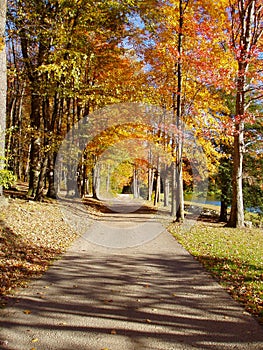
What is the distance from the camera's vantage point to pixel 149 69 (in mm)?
17953

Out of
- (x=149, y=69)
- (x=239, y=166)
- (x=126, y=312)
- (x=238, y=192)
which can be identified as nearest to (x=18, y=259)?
(x=126, y=312)

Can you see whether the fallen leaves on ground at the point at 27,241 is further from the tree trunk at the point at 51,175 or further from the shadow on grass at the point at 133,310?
the tree trunk at the point at 51,175

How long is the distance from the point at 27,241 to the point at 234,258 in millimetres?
5569

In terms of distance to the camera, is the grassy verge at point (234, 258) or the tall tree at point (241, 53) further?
the tall tree at point (241, 53)

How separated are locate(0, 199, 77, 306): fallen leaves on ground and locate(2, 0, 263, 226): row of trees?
9.42 feet

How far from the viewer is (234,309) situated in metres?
4.96

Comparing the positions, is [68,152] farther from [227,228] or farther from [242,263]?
[242,263]

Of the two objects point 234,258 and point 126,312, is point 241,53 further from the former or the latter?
point 126,312

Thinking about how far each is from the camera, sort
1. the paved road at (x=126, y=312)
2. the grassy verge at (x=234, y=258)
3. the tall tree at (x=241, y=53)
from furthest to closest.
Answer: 1. the tall tree at (x=241, y=53)
2. the grassy verge at (x=234, y=258)
3. the paved road at (x=126, y=312)

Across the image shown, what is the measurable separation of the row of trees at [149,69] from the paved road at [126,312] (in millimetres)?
7246

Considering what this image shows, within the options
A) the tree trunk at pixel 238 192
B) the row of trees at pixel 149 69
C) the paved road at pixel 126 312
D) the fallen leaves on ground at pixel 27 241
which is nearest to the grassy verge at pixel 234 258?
the paved road at pixel 126 312

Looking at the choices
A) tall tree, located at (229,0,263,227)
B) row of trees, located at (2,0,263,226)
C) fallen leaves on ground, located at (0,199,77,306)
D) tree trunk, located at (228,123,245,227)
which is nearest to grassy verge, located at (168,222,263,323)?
tree trunk, located at (228,123,245,227)

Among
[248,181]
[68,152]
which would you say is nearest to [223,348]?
[68,152]

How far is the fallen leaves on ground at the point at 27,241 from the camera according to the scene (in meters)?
6.22
